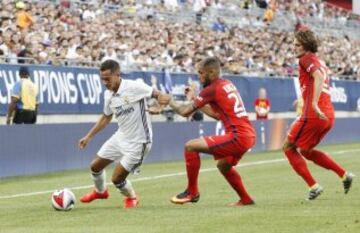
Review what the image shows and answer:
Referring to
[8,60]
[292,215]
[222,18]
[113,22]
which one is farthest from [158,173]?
A: [222,18]

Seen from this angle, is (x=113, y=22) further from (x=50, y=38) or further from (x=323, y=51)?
(x=323, y=51)

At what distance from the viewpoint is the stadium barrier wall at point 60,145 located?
20406mm

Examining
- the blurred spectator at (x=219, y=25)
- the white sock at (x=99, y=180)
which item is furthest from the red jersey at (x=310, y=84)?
the blurred spectator at (x=219, y=25)

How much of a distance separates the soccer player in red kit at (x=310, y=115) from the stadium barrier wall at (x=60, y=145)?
8.58 m

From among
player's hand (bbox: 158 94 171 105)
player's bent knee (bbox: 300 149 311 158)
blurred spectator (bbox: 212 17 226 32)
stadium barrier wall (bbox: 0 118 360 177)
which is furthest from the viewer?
blurred spectator (bbox: 212 17 226 32)

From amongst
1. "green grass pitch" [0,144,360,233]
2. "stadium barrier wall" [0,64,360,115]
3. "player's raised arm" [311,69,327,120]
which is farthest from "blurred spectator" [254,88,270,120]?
"player's raised arm" [311,69,327,120]

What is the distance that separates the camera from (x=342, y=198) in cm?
1323

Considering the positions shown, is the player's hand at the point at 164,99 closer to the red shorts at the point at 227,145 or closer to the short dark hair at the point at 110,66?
Result: the red shorts at the point at 227,145

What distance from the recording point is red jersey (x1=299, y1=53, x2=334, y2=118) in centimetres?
1279

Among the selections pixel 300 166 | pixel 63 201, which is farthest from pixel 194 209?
pixel 300 166

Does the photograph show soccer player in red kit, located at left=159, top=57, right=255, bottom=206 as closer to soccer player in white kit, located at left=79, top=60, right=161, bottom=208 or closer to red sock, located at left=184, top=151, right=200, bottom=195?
red sock, located at left=184, top=151, right=200, bottom=195

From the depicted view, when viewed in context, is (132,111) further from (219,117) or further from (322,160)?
(322,160)

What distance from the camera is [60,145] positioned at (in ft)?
71.8

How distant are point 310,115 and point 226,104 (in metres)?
1.60
